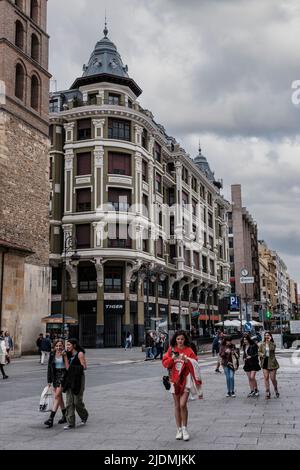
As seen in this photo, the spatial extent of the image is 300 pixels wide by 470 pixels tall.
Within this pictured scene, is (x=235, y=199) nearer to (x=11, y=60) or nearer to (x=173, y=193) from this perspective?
(x=173, y=193)

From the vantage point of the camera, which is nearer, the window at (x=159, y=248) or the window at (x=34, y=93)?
the window at (x=34, y=93)

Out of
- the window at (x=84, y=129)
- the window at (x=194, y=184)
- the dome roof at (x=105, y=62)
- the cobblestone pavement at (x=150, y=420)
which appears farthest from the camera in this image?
the window at (x=194, y=184)

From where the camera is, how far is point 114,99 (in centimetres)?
4534

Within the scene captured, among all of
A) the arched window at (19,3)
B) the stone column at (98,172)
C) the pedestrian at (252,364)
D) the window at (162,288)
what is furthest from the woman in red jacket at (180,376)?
the window at (162,288)

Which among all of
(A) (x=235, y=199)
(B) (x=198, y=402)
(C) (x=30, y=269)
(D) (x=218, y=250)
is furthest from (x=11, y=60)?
(A) (x=235, y=199)

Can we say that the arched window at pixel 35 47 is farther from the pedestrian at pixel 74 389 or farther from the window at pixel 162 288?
the pedestrian at pixel 74 389

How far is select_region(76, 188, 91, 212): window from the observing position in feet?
143

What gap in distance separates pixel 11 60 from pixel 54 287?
20298 mm

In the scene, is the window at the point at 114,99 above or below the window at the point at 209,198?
above

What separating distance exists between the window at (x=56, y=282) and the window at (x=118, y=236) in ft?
20.2

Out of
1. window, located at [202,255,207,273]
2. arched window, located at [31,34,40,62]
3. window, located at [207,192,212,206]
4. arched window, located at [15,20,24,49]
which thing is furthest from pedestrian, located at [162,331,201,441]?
window, located at [207,192,212,206]

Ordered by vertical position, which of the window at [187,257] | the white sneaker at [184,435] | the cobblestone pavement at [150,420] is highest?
the window at [187,257]

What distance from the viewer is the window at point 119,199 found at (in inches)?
1702

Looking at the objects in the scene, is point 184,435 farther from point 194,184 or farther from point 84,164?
point 194,184
